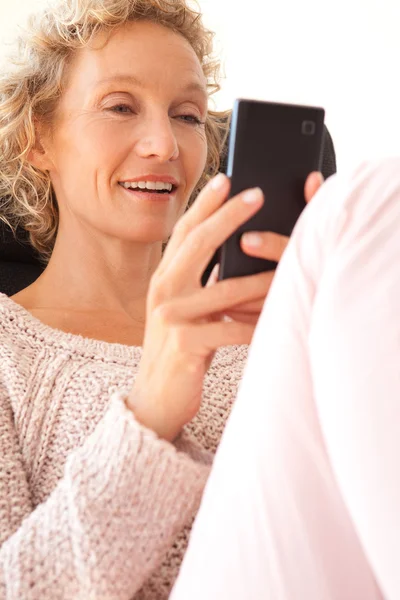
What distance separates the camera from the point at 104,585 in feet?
2.40

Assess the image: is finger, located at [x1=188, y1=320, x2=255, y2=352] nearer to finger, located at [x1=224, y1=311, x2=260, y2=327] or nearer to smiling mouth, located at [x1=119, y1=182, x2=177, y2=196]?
finger, located at [x1=224, y1=311, x2=260, y2=327]

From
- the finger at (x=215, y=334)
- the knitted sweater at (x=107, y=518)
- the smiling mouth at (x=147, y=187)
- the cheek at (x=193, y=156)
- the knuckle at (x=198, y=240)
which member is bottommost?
the knitted sweater at (x=107, y=518)

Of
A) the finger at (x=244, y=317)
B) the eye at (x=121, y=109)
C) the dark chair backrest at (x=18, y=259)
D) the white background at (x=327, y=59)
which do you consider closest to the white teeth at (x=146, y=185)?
the eye at (x=121, y=109)

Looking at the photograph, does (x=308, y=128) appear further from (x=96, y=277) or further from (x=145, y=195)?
(x=96, y=277)

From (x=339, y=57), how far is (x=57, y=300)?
1689 millimetres

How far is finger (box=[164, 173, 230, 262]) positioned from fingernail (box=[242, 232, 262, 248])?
0.04 metres

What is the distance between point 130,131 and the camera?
1143 millimetres

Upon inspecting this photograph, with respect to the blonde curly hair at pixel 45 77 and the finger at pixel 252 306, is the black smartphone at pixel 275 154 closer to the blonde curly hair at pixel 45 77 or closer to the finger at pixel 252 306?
the finger at pixel 252 306

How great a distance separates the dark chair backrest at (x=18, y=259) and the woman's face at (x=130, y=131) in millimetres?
294

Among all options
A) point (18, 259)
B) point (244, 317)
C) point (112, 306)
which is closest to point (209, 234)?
point (244, 317)

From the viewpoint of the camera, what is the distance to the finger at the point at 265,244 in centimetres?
70

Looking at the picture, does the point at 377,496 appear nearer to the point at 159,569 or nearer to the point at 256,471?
the point at 256,471

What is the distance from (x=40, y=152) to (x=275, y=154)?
723mm

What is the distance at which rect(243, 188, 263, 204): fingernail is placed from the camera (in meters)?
0.69
